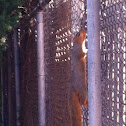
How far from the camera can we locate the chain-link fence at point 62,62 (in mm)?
1861

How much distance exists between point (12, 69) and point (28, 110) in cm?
129

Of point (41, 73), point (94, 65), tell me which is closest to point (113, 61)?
point (94, 65)

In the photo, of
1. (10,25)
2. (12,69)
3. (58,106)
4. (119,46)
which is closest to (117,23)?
(119,46)

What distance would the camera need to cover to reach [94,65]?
1.92m

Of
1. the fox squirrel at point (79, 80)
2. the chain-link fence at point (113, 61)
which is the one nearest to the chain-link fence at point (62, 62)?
the chain-link fence at point (113, 61)

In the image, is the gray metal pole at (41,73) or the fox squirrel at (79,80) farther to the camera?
the gray metal pole at (41,73)

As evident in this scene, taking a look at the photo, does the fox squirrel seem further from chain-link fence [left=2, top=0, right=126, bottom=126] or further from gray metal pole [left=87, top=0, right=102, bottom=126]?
gray metal pole [left=87, top=0, right=102, bottom=126]

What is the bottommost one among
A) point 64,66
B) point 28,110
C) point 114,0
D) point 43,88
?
point 28,110

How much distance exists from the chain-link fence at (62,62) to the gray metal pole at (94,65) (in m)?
0.08

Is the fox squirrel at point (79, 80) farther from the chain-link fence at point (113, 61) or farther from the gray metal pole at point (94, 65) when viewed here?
the gray metal pole at point (94, 65)

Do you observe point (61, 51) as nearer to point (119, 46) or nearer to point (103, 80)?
point (103, 80)

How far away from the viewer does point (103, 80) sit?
206cm

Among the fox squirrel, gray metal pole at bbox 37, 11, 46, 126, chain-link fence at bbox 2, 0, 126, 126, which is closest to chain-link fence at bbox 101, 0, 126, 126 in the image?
chain-link fence at bbox 2, 0, 126, 126

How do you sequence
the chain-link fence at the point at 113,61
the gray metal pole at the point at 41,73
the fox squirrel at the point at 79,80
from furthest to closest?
the gray metal pole at the point at 41,73 → the fox squirrel at the point at 79,80 → the chain-link fence at the point at 113,61
